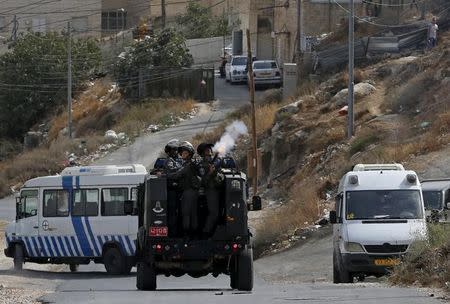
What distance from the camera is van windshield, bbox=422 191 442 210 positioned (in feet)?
98.7

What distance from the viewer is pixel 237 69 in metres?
78.1

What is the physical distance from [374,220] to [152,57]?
57957mm

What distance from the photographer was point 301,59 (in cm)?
6675

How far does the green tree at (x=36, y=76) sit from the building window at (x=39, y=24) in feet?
80.2

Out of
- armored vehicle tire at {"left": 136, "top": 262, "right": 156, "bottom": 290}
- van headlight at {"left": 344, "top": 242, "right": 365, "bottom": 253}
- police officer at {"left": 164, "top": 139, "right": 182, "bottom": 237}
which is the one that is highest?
police officer at {"left": 164, "top": 139, "right": 182, "bottom": 237}

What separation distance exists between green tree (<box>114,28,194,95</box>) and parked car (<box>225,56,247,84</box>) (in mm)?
3862

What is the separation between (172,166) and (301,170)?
98.5 feet

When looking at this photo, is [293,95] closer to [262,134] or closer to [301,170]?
[262,134]

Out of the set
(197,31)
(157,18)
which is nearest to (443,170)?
(197,31)

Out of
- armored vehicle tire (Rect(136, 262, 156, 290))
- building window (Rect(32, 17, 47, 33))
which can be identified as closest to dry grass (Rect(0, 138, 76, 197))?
building window (Rect(32, 17, 47, 33))

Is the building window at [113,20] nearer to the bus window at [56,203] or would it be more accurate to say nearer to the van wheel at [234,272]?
the bus window at [56,203]

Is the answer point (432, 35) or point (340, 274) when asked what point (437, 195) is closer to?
point (340, 274)

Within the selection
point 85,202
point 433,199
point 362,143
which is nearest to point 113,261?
point 85,202

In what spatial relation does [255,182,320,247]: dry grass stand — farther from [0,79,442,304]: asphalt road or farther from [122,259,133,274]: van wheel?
[122,259,133,274]: van wheel
